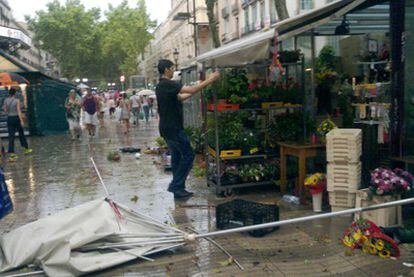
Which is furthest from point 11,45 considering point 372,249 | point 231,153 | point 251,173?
point 372,249

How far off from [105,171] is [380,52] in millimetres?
6318

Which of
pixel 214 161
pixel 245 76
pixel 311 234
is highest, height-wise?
pixel 245 76

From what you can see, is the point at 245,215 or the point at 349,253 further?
the point at 245,215

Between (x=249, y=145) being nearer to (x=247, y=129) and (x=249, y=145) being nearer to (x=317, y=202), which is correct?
(x=247, y=129)

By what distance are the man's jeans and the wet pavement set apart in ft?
1.10

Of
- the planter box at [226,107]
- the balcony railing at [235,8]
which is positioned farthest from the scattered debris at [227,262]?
the balcony railing at [235,8]

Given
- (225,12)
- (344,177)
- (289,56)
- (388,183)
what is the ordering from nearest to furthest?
1. (388,183)
2. (344,177)
3. (289,56)
4. (225,12)

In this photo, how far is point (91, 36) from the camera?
6134cm

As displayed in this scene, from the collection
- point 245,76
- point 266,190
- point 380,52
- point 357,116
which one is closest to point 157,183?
point 266,190

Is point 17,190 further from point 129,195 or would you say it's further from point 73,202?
point 129,195

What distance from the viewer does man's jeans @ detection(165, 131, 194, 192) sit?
7.28 metres

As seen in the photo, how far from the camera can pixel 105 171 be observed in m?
10.7

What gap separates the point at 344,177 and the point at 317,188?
18.4 inches

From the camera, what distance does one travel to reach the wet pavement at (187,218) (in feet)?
15.2
